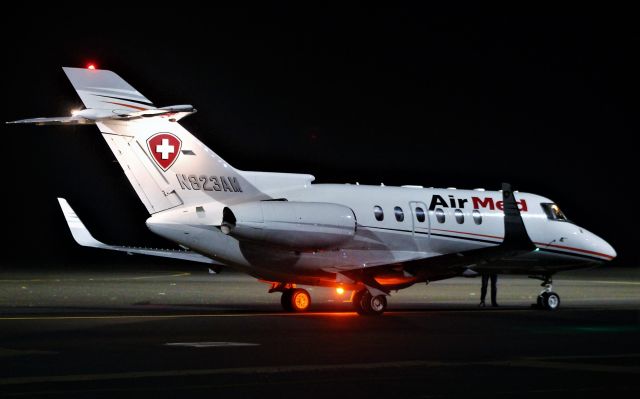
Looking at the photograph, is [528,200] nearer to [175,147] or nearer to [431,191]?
[431,191]

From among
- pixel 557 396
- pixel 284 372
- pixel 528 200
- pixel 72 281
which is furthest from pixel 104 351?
pixel 72 281

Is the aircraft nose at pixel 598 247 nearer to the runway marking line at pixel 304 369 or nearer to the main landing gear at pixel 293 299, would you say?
the main landing gear at pixel 293 299

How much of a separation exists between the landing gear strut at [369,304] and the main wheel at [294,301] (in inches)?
72.3

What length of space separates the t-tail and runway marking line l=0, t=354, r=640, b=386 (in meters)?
12.5

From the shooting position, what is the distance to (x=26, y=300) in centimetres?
3381

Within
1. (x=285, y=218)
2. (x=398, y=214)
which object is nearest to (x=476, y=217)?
(x=398, y=214)

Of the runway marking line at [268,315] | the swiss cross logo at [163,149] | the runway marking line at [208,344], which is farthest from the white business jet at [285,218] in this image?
the runway marking line at [208,344]

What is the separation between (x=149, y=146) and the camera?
2781 centimetres

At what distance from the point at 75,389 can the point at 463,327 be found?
1209 cm

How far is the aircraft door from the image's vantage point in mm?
31266

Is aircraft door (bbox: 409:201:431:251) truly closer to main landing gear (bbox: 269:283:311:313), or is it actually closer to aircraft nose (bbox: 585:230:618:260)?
main landing gear (bbox: 269:283:311:313)

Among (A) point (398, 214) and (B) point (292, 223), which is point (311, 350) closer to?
(B) point (292, 223)

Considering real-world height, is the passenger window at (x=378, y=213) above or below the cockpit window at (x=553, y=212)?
below

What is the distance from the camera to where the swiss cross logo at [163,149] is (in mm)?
27859
